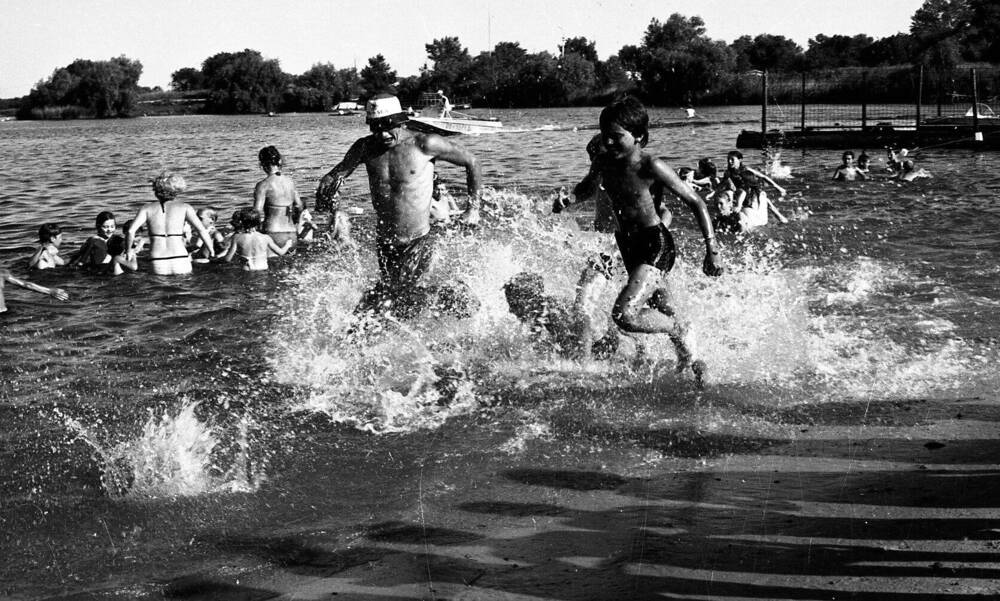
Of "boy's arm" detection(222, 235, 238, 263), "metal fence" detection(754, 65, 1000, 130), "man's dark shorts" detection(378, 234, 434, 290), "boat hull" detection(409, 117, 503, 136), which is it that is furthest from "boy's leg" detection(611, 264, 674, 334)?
"boat hull" detection(409, 117, 503, 136)

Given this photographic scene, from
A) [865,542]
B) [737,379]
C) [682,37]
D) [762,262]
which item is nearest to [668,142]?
[682,37]

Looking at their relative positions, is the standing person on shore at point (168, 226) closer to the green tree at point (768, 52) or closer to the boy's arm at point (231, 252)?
the boy's arm at point (231, 252)

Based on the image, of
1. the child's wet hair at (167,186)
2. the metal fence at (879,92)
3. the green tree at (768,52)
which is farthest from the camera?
the green tree at (768,52)

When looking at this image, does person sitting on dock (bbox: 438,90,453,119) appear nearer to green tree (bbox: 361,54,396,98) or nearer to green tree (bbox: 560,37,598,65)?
green tree (bbox: 560,37,598,65)

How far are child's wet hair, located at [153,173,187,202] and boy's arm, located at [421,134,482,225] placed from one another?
17.1 feet

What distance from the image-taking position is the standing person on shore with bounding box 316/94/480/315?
6.81 metres

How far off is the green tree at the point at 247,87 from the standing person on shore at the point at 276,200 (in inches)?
3840

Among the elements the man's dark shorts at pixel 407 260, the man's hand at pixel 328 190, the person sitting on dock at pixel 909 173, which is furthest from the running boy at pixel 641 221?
the person sitting on dock at pixel 909 173

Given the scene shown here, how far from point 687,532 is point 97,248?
1068cm

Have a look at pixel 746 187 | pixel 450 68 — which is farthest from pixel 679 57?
pixel 746 187

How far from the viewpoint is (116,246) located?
12555 mm

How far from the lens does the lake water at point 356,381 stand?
5031 millimetres

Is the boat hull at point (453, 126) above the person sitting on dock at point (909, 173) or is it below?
above

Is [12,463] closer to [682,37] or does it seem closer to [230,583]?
[230,583]
